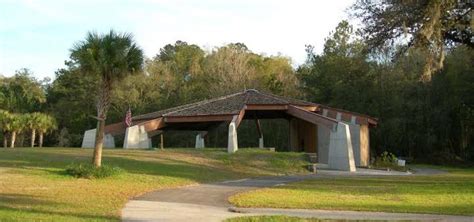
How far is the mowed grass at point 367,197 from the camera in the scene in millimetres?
13758

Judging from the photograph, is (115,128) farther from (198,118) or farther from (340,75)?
(340,75)

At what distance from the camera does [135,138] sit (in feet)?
129

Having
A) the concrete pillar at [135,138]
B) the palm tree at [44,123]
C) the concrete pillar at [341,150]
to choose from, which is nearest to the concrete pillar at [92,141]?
the concrete pillar at [135,138]

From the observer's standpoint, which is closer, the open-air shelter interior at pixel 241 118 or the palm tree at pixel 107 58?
the palm tree at pixel 107 58

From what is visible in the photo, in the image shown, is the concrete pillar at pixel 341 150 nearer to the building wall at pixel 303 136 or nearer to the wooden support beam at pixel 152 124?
the wooden support beam at pixel 152 124

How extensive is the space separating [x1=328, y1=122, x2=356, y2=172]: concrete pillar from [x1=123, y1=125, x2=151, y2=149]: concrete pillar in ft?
46.8

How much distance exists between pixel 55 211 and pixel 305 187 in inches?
409

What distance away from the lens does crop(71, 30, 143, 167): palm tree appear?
65.4ft

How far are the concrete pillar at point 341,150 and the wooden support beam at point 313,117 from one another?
2.56ft

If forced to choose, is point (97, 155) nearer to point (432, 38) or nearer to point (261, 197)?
point (261, 197)

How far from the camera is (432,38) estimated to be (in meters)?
19.5

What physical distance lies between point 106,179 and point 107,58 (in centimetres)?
445

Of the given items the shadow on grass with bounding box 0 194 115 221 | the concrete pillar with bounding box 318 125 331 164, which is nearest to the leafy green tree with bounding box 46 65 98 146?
the concrete pillar with bounding box 318 125 331 164

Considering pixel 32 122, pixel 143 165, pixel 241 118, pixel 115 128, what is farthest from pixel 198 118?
pixel 32 122
